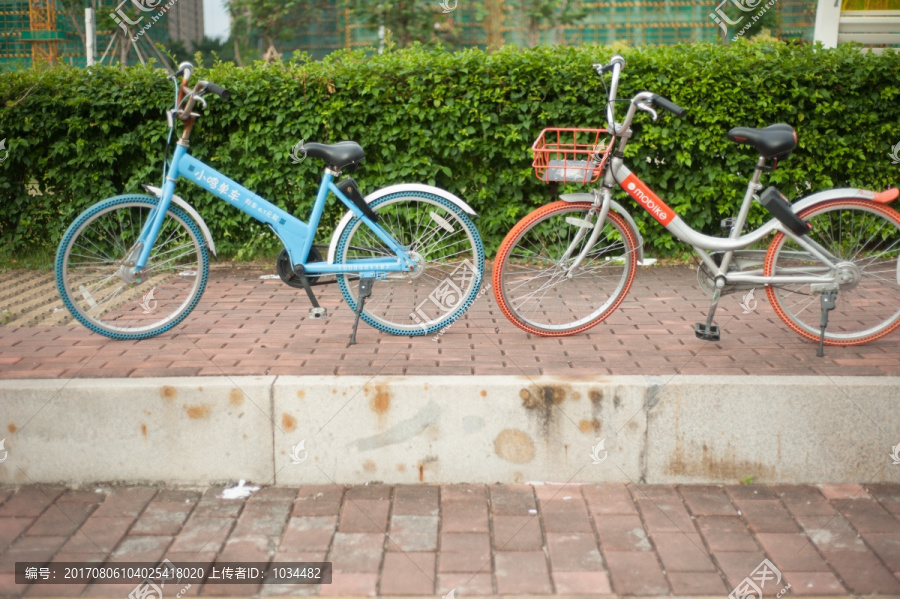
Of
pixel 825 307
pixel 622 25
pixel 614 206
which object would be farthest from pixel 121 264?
pixel 622 25

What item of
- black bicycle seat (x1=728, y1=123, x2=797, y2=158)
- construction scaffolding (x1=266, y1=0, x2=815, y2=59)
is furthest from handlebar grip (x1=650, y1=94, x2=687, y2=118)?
construction scaffolding (x1=266, y1=0, x2=815, y2=59)

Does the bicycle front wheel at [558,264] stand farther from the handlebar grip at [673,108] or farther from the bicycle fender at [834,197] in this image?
the bicycle fender at [834,197]

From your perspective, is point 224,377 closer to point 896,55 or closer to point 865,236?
point 865,236

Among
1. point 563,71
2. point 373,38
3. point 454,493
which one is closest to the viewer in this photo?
point 454,493

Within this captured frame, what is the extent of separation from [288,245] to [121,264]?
2.95 ft

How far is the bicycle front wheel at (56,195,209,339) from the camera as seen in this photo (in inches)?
183

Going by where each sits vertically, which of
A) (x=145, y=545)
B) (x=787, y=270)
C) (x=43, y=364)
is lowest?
(x=145, y=545)

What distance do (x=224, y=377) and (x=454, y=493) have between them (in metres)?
1.18

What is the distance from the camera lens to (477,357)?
4.46 m

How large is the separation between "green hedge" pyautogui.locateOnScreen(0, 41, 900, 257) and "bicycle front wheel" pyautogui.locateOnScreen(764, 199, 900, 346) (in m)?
2.23

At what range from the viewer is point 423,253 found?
16.2 ft

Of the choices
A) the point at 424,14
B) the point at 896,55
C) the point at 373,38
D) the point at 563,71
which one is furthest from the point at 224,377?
the point at 373,38

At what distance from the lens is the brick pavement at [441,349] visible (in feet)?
13.8

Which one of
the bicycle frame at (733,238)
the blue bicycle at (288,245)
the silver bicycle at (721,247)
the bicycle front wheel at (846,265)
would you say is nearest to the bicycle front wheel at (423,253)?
the blue bicycle at (288,245)
